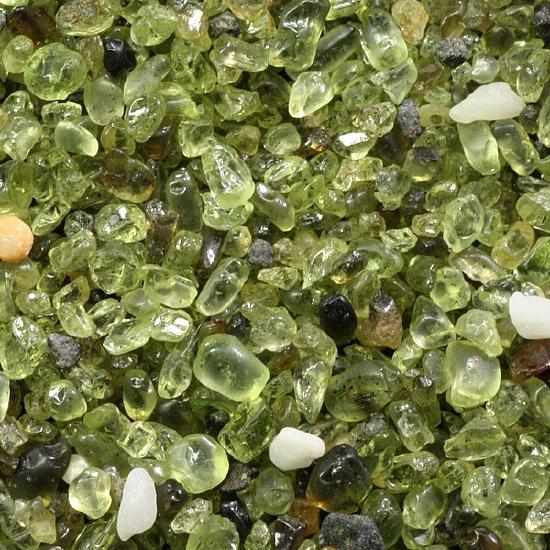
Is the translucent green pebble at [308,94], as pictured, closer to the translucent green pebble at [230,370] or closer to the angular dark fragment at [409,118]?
the angular dark fragment at [409,118]

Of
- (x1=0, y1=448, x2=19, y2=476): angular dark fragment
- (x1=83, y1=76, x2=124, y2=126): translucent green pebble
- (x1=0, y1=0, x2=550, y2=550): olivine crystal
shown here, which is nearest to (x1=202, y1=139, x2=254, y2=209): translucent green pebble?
(x1=0, y1=0, x2=550, y2=550): olivine crystal

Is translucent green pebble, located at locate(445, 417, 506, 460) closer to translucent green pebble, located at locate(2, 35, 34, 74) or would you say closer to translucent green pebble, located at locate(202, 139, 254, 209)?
translucent green pebble, located at locate(202, 139, 254, 209)

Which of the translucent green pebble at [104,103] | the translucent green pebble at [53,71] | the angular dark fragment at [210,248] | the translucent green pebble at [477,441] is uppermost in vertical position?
the translucent green pebble at [53,71]

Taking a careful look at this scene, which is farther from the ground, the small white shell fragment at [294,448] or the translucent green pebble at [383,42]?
the translucent green pebble at [383,42]

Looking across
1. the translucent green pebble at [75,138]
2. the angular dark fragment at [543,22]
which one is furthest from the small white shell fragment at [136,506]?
the angular dark fragment at [543,22]

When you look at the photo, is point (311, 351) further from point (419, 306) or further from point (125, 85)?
point (125, 85)

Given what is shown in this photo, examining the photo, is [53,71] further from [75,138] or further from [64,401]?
[64,401]

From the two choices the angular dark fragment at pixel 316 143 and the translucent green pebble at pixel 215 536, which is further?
the angular dark fragment at pixel 316 143
